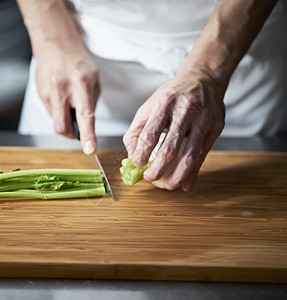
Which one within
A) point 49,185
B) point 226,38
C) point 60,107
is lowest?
point 49,185

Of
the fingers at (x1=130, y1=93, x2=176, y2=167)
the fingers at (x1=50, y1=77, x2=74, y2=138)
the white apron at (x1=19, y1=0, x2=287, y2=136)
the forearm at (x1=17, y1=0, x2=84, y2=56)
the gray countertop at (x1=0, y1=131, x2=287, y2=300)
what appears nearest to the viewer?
the gray countertop at (x1=0, y1=131, x2=287, y2=300)

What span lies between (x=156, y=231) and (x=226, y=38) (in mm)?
740

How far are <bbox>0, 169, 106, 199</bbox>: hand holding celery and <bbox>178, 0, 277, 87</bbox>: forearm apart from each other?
47 cm

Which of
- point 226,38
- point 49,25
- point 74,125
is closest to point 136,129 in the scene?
point 74,125

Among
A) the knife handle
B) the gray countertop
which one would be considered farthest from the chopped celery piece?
the gray countertop

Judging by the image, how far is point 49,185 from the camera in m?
1.44

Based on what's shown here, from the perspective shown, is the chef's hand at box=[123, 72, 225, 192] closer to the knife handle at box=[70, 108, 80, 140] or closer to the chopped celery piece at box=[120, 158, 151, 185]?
the chopped celery piece at box=[120, 158, 151, 185]

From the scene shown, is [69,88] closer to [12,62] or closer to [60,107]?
[60,107]

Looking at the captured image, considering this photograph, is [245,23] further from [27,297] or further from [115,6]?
[27,297]

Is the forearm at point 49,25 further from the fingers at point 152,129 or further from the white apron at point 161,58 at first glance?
the fingers at point 152,129

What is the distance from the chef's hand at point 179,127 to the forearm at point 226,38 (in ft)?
0.20

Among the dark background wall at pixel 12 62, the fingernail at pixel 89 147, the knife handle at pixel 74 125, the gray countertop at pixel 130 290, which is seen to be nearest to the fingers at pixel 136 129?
the fingernail at pixel 89 147

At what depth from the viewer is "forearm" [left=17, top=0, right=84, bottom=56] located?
69.1 inches

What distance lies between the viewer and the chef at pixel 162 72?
1.40 m
